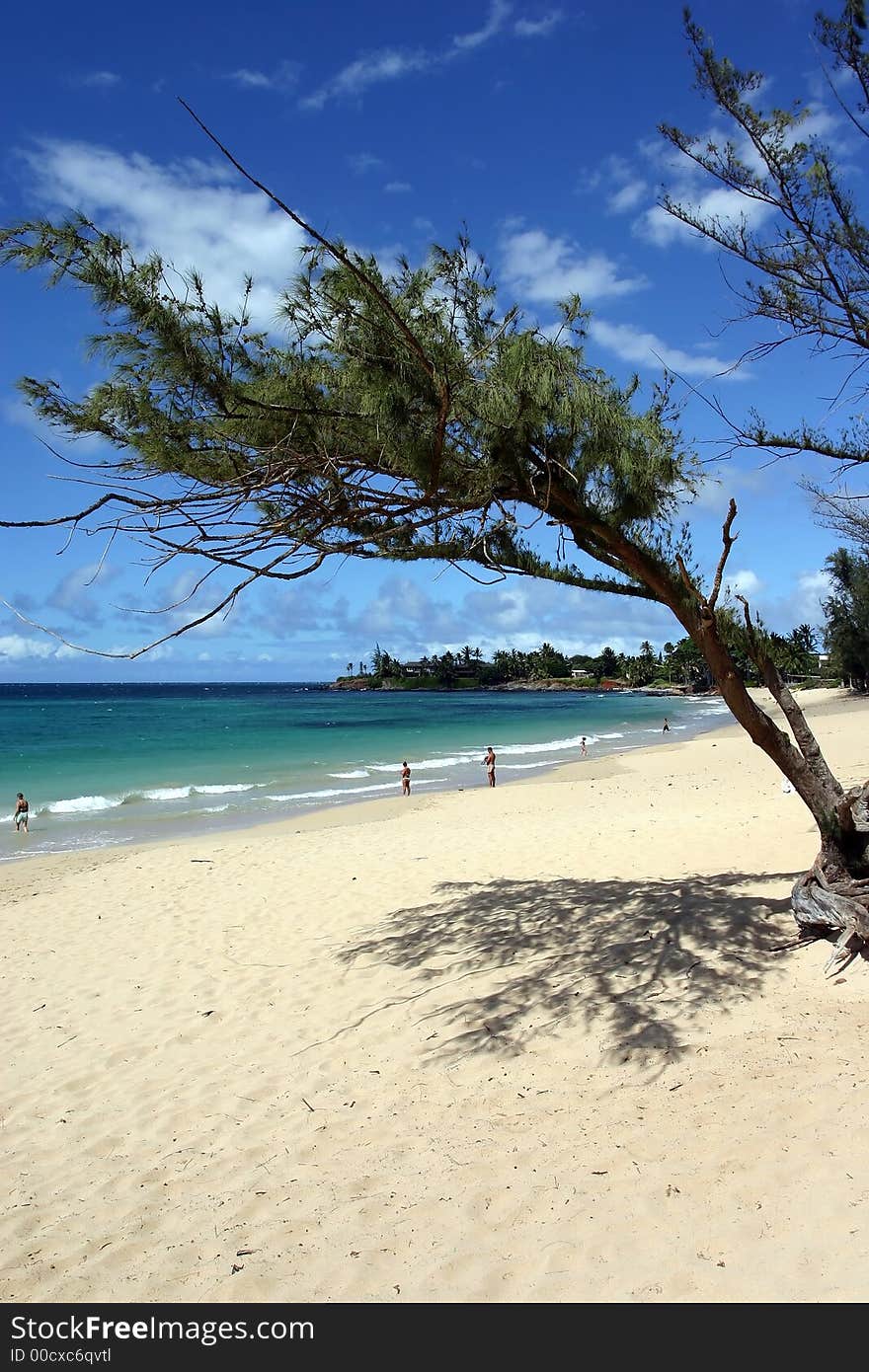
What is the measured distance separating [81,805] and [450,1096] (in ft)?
63.5

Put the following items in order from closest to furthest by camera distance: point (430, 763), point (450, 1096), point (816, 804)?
point (450, 1096) < point (816, 804) < point (430, 763)

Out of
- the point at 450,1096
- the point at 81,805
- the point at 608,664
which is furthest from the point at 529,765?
the point at 608,664

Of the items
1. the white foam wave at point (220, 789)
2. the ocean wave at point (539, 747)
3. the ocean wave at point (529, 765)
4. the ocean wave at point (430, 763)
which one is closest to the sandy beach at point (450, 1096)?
the white foam wave at point (220, 789)

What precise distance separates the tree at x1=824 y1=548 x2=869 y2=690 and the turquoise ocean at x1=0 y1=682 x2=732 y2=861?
31.1 ft

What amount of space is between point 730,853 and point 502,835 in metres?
3.80

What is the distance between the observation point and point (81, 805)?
2094 centimetres

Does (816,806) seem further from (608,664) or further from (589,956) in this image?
(608,664)

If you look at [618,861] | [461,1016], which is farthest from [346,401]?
[618,861]

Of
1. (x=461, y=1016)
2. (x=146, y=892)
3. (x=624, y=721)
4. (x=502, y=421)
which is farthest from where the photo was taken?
(x=624, y=721)

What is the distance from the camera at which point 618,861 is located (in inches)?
331

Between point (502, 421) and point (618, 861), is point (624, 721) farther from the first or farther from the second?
point (502, 421)

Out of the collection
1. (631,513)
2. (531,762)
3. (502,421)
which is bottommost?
(531,762)

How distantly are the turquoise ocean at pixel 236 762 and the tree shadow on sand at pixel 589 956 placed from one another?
36.5 ft

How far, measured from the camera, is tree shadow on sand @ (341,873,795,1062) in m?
4.47
